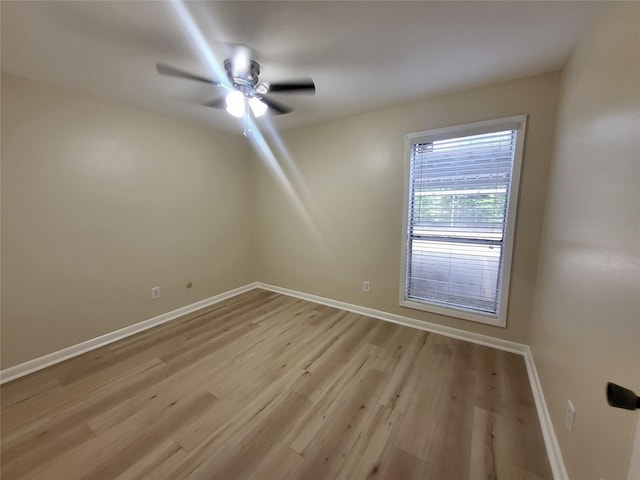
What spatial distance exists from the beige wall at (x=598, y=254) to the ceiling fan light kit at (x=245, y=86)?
4.80 feet

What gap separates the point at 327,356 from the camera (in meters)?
2.23

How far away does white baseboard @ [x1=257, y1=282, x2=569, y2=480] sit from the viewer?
130 cm

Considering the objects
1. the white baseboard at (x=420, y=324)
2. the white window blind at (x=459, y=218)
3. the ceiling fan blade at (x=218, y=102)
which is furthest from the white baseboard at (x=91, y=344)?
the white window blind at (x=459, y=218)

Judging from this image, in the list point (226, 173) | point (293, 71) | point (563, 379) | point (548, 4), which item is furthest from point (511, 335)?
point (226, 173)

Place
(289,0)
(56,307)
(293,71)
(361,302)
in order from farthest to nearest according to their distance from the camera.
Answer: (361,302) < (56,307) < (293,71) < (289,0)

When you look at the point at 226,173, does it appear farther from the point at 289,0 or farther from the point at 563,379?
the point at 563,379

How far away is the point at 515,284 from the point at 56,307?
4045mm

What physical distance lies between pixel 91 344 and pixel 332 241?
2669 mm

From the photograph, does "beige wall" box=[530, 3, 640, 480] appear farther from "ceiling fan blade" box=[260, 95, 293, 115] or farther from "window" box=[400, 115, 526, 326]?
"ceiling fan blade" box=[260, 95, 293, 115]

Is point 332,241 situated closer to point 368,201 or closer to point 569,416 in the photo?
point 368,201

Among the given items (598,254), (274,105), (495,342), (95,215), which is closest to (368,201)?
(274,105)

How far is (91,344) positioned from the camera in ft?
7.79

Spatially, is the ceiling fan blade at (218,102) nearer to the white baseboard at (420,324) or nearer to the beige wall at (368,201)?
the beige wall at (368,201)

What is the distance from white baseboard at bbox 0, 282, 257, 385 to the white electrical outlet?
3.44m
